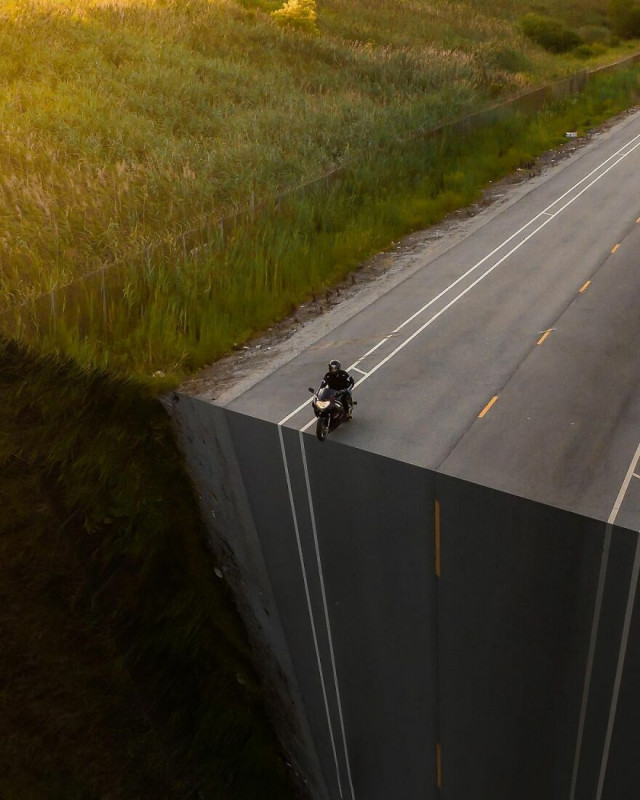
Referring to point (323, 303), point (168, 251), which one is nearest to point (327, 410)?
point (323, 303)

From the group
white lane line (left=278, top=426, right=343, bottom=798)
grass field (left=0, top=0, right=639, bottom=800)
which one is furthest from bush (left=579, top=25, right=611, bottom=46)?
white lane line (left=278, top=426, right=343, bottom=798)

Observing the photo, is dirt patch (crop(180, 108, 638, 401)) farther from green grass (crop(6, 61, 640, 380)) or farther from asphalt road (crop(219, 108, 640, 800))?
asphalt road (crop(219, 108, 640, 800))

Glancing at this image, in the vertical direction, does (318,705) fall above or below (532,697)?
below

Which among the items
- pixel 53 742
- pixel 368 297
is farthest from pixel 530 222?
pixel 53 742

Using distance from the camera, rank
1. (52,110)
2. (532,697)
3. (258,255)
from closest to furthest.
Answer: (532,697) → (258,255) → (52,110)

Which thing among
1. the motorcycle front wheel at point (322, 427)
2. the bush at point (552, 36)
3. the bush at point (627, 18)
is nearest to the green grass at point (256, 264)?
the motorcycle front wheel at point (322, 427)

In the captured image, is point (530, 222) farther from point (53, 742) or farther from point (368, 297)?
point (53, 742)
